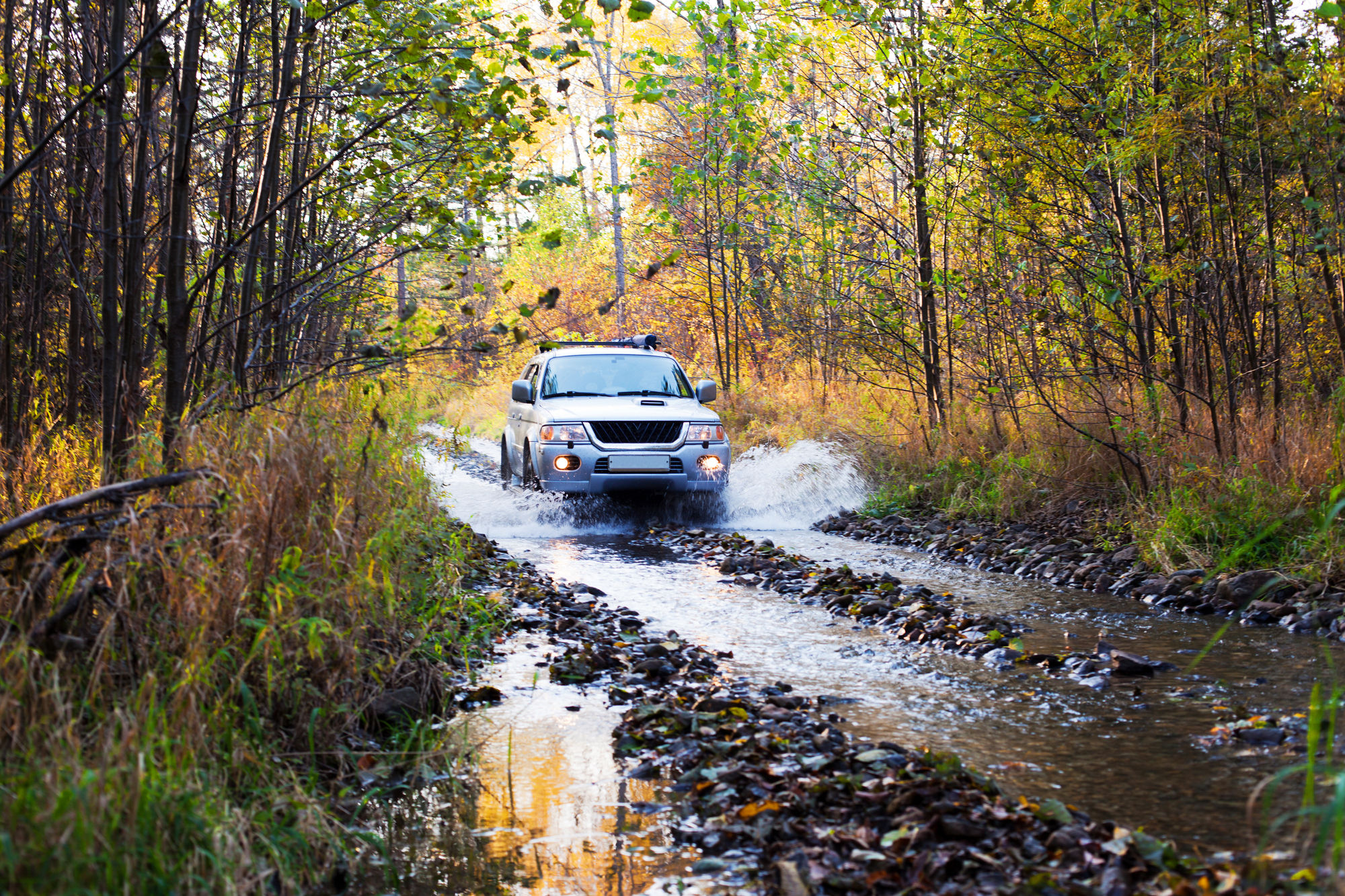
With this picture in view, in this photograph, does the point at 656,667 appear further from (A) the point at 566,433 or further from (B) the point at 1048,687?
(A) the point at 566,433

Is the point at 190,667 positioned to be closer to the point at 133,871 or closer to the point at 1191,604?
the point at 133,871

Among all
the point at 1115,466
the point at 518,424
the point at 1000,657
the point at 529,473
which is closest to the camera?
the point at 1000,657

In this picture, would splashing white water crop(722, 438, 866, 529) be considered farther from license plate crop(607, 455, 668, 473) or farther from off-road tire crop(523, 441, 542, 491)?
off-road tire crop(523, 441, 542, 491)

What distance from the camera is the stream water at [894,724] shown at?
132 inches

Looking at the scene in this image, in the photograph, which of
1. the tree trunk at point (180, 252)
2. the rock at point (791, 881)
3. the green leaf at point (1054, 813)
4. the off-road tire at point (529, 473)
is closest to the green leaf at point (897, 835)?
the rock at point (791, 881)

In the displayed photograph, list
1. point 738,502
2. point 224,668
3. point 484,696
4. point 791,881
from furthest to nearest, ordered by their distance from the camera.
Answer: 1. point 738,502
2. point 484,696
3. point 224,668
4. point 791,881

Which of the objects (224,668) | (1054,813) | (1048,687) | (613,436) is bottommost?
(1048,687)

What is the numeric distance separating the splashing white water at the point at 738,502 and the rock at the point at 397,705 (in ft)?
20.6

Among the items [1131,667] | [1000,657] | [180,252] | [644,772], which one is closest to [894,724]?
[644,772]

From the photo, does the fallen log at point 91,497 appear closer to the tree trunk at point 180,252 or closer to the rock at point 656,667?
the tree trunk at point 180,252

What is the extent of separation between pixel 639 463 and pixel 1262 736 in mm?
7130

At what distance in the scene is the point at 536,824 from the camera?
11.8 ft

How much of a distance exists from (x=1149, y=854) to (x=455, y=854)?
2.19 m

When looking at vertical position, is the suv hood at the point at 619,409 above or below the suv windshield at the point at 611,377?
below
